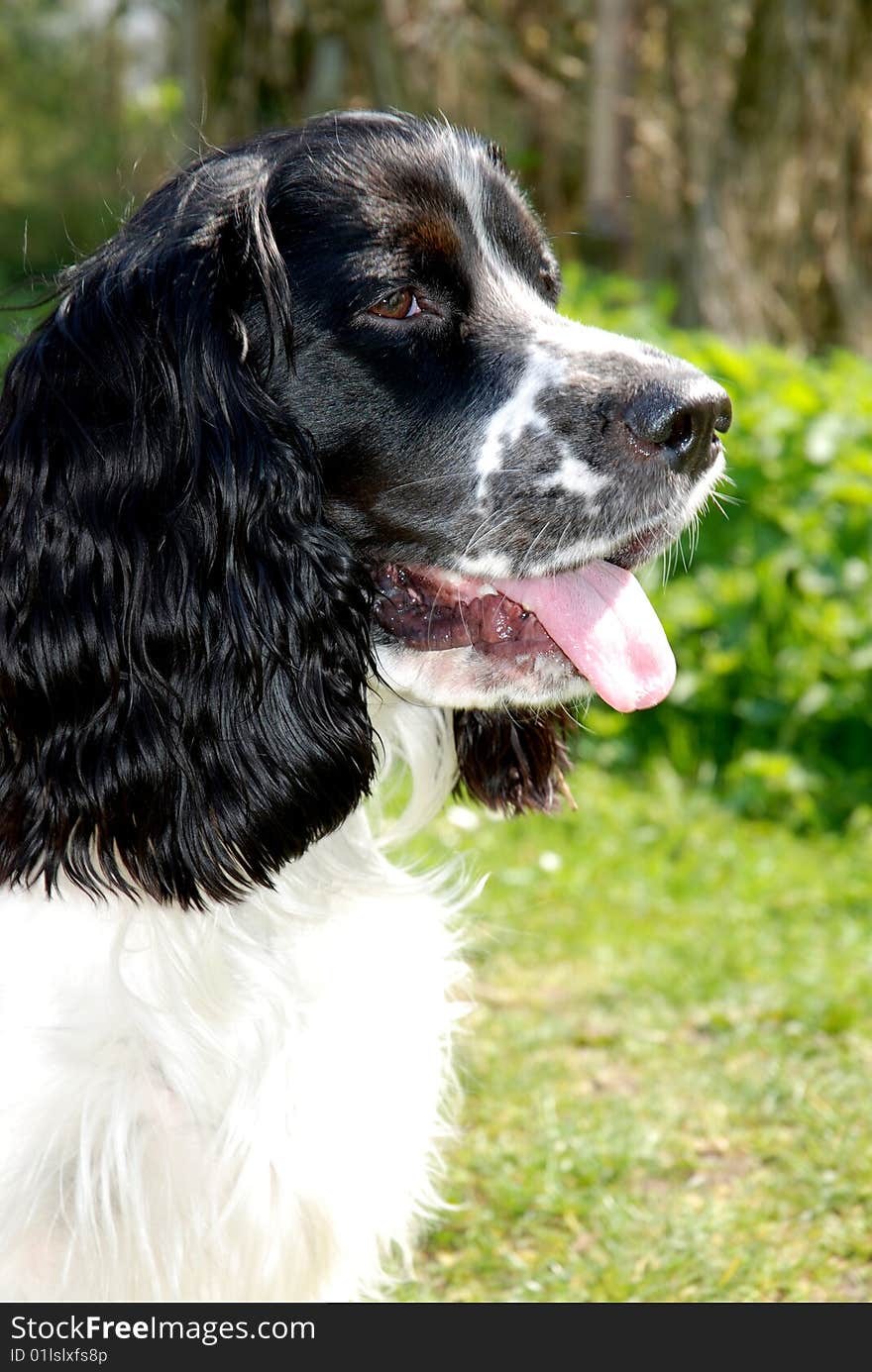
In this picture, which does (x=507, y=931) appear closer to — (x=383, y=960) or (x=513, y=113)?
(x=383, y=960)

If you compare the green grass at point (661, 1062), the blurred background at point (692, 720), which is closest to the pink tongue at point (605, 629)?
the blurred background at point (692, 720)

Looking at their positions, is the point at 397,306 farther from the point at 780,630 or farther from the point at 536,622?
the point at 780,630

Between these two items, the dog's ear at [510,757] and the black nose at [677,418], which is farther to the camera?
the dog's ear at [510,757]

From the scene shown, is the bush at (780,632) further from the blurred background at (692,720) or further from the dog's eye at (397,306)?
the dog's eye at (397,306)

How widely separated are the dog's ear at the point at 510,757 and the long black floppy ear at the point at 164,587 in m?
0.64

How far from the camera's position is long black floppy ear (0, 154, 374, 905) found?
2381 millimetres

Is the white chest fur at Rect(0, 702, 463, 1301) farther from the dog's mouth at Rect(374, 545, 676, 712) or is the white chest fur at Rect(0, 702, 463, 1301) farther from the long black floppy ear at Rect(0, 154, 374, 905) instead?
the dog's mouth at Rect(374, 545, 676, 712)

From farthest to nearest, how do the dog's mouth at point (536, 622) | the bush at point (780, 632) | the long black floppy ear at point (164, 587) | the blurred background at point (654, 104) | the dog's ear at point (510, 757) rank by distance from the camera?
1. the blurred background at point (654, 104)
2. the bush at point (780, 632)
3. the dog's ear at point (510, 757)
4. the dog's mouth at point (536, 622)
5. the long black floppy ear at point (164, 587)

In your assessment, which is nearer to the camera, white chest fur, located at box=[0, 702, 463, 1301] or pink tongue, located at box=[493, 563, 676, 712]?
white chest fur, located at box=[0, 702, 463, 1301]

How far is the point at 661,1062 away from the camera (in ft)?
13.5

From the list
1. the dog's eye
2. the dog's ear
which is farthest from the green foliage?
the dog's eye

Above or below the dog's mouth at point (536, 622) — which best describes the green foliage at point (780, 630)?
below

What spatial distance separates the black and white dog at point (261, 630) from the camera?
239 centimetres

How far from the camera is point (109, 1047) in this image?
2.43 metres
